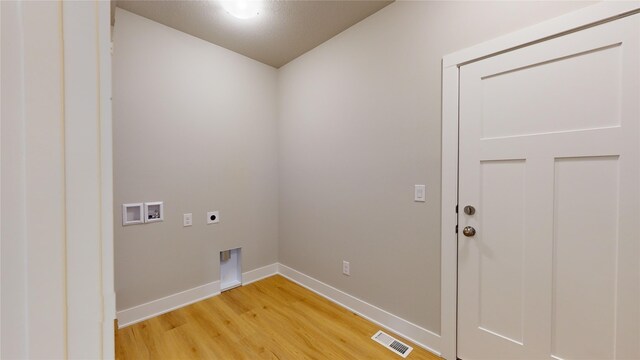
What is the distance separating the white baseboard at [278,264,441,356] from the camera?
1.69 metres

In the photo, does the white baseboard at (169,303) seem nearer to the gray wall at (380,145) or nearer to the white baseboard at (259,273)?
the white baseboard at (259,273)

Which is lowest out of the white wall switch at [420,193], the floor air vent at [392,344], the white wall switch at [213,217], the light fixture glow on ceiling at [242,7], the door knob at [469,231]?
the floor air vent at [392,344]

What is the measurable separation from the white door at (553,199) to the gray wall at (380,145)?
0.21 metres

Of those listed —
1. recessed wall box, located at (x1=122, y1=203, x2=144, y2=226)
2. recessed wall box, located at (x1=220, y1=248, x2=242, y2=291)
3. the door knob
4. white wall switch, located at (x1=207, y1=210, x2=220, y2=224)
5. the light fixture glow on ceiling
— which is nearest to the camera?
the door knob

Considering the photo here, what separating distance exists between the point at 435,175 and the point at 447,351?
1.13m

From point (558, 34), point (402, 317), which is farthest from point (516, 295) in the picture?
point (558, 34)

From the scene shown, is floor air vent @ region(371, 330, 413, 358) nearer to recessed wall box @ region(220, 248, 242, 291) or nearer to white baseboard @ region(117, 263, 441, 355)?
white baseboard @ region(117, 263, 441, 355)

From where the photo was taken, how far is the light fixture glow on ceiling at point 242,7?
181 cm

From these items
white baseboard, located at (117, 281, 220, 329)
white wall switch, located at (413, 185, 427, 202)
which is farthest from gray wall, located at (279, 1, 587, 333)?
white baseboard, located at (117, 281, 220, 329)

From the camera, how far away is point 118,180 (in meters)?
1.90

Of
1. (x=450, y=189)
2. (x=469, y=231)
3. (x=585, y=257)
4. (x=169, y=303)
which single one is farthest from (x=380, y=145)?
(x=169, y=303)

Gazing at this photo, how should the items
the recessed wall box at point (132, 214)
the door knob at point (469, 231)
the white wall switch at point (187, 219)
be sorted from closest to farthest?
the door knob at point (469, 231) < the recessed wall box at point (132, 214) < the white wall switch at point (187, 219)

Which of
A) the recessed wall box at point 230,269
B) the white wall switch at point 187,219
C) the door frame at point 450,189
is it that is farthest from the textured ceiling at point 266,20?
the recessed wall box at point 230,269

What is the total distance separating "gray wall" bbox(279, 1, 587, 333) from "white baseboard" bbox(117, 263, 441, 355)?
6cm
